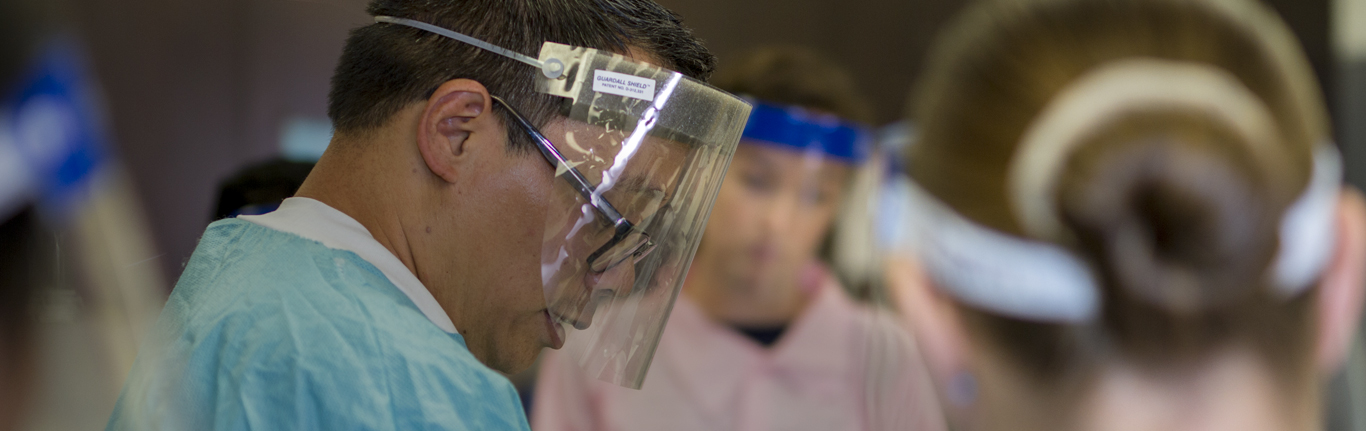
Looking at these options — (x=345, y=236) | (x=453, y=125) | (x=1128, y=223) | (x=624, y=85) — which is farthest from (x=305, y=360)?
(x=1128, y=223)

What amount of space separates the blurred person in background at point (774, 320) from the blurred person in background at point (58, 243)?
0.81m

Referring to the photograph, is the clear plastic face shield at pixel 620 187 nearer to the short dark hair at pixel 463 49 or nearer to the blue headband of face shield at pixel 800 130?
the short dark hair at pixel 463 49

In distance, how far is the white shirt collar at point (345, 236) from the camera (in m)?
0.65

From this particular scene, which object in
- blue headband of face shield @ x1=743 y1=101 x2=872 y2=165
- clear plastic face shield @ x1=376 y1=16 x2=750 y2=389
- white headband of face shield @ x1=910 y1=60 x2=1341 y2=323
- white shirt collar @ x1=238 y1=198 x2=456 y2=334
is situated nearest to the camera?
white shirt collar @ x1=238 y1=198 x2=456 y2=334

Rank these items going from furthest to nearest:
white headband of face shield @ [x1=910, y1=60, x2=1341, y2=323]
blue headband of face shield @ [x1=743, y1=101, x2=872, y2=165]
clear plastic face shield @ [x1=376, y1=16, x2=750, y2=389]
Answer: blue headband of face shield @ [x1=743, y1=101, x2=872, y2=165] < white headband of face shield @ [x1=910, y1=60, x2=1341, y2=323] < clear plastic face shield @ [x1=376, y1=16, x2=750, y2=389]

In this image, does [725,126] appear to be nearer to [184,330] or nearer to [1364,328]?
[184,330]

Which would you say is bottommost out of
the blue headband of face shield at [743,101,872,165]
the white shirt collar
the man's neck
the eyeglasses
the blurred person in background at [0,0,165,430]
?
the blurred person in background at [0,0,165,430]

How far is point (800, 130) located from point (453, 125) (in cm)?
107

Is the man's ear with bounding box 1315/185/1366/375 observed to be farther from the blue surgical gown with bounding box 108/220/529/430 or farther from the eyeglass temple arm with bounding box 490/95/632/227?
the blue surgical gown with bounding box 108/220/529/430

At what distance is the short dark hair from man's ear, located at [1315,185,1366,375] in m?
1.71

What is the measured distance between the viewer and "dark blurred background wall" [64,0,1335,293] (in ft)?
5.02

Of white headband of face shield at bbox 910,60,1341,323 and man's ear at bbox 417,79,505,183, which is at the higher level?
white headband of face shield at bbox 910,60,1341,323

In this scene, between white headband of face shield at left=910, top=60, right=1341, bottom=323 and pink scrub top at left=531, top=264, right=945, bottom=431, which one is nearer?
white headband of face shield at left=910, top=60, right=1341, bottom=323

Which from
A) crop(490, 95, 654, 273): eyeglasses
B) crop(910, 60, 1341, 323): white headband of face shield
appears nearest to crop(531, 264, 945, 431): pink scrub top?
crop(910, 60, 1341, 323): white headband of face shield
